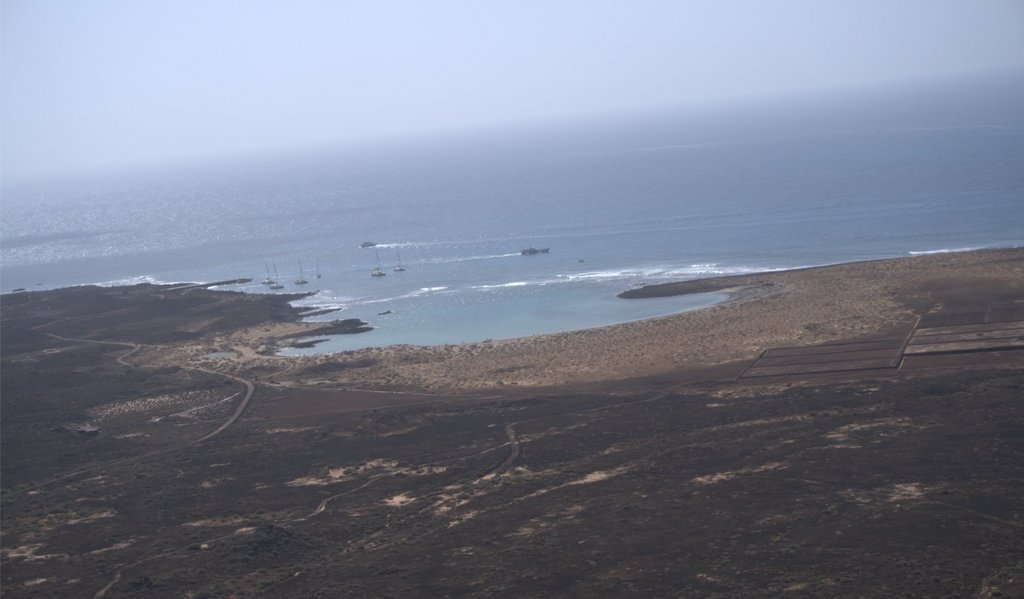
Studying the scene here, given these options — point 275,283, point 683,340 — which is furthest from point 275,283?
point 683,340

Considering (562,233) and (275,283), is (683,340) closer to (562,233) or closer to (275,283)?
(275,283)

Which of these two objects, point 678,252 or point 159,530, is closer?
point 159,530

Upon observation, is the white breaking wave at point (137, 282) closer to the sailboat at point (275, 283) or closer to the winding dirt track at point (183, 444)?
the sailboat at point (275, 283)

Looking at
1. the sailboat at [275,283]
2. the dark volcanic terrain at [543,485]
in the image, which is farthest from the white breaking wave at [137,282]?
the dark volcanic terrain at [543,485]

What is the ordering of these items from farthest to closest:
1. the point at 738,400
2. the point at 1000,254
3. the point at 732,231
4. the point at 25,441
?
the point at 732,231 → the point at 1000,254 → the point at 25,441 → the point at 738,400

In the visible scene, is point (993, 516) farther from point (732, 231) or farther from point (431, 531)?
point (732, 231)

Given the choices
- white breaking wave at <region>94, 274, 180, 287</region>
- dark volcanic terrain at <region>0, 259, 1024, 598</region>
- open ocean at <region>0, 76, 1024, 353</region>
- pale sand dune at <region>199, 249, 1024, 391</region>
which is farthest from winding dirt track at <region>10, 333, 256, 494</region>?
white breaking wave at <region>94, 274, 180, 287</region>

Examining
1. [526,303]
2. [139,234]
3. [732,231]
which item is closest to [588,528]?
[526,303]
